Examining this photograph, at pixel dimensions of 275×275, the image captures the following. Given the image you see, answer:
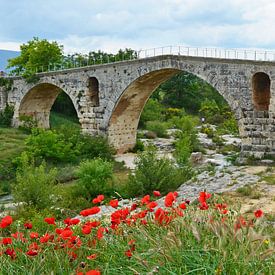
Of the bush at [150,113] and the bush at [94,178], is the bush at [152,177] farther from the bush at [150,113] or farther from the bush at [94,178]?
the bush at [150,113]

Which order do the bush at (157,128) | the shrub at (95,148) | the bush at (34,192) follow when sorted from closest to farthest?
the bush at (34,192) → the shrub at (95,148) → the bush at (157,128)

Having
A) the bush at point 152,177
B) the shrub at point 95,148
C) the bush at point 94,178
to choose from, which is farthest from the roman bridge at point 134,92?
the bush at point 94,178

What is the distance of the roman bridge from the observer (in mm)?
21500

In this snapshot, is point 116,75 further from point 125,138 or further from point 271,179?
point 271,179

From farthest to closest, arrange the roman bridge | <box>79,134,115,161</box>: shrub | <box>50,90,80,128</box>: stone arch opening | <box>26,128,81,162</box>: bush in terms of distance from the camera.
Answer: <box>50,90,80,128</box>: stone arch opening → <box>79,134,115,161</box>: shrub → <box>26,128,81,162</box>: bush → the roman bridge

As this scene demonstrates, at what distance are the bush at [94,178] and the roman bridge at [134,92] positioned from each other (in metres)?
7.38

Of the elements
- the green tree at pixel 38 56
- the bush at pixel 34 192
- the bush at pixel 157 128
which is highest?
the green tree at pixel 38 56

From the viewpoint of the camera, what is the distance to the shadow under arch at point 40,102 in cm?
3575

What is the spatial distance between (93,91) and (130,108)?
2797 mm

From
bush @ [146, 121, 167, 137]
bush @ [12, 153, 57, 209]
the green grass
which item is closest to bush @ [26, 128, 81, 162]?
bush @ [12, 153, 57, 209]

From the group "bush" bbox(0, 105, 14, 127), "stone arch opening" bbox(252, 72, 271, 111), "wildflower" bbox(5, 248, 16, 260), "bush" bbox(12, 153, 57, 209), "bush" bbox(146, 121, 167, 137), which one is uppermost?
"stone arch opening" bbox(252, 72, 271, 111)

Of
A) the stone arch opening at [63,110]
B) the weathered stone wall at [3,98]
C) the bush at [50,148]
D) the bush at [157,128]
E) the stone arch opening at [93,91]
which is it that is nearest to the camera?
the bush at [50,148]

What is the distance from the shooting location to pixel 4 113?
3734cm

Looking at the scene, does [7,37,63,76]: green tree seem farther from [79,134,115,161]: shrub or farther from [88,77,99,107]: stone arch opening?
[79,134,115,161]: shrub
